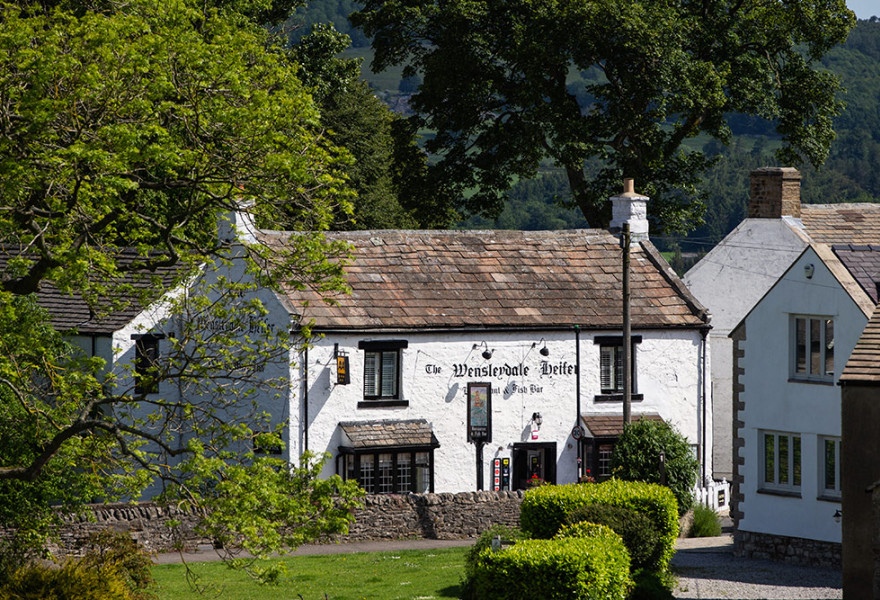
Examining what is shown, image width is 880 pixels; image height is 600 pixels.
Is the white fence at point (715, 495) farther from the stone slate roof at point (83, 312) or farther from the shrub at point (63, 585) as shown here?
the shrub at point (63, 585)

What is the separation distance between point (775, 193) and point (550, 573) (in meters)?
26.5

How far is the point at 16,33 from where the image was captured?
17.7 meters

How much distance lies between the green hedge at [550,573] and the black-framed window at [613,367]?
16.3 m

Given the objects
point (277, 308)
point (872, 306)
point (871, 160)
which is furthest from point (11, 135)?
point (871, 160)

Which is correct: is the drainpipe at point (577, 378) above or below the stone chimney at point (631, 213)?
below

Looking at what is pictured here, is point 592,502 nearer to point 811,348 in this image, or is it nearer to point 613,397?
point 811,348

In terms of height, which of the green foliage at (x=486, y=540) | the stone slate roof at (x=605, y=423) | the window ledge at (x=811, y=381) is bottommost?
the green foliage at (x=486, y=540)

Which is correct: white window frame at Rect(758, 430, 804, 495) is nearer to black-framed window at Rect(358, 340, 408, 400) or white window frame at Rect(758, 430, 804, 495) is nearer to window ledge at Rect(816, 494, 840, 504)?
window ledge at Rect(816, 494, 840, 504)

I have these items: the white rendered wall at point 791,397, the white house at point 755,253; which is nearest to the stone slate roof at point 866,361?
the white rendered wall at point 791,397

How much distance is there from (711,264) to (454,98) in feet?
41.1

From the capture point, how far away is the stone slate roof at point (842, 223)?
43.6 metres

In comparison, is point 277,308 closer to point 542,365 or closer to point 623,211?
point 542,365

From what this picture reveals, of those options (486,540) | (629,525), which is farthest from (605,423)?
(486,540)

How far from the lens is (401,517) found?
3328 centimetres
